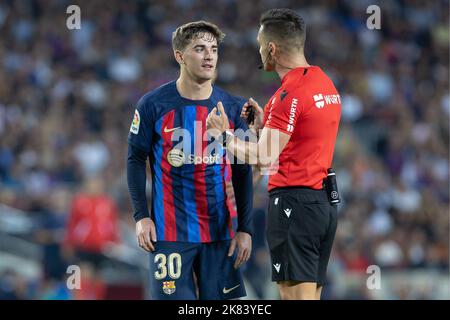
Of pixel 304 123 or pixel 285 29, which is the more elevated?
pixel 285 29

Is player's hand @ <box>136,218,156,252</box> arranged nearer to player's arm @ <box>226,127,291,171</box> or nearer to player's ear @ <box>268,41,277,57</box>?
player's arm @ <box>226,127,291,171</box>

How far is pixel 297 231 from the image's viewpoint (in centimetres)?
558

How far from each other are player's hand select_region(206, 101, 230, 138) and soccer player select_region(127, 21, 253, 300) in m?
0.24

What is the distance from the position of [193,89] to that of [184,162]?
0.51 metres

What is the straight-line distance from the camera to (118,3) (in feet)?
53.3

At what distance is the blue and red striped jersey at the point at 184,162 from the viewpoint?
5.84 m

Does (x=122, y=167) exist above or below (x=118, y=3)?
below

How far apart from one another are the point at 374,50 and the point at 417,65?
83 centimetres

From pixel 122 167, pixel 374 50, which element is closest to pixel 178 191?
pixel 122 167

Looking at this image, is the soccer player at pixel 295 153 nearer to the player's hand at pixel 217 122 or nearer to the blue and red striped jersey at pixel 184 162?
the player's hand at pixel 217 122

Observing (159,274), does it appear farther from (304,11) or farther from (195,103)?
(304,11)

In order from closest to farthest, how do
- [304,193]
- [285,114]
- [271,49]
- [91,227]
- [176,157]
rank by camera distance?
1. [285,114]
2. [304,193]
3. [271,49]
4. [176,157]
5. [91,227]

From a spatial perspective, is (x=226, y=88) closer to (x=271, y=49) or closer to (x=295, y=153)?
(x=271, y=49)

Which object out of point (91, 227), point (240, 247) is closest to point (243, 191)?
point (240, 247)
